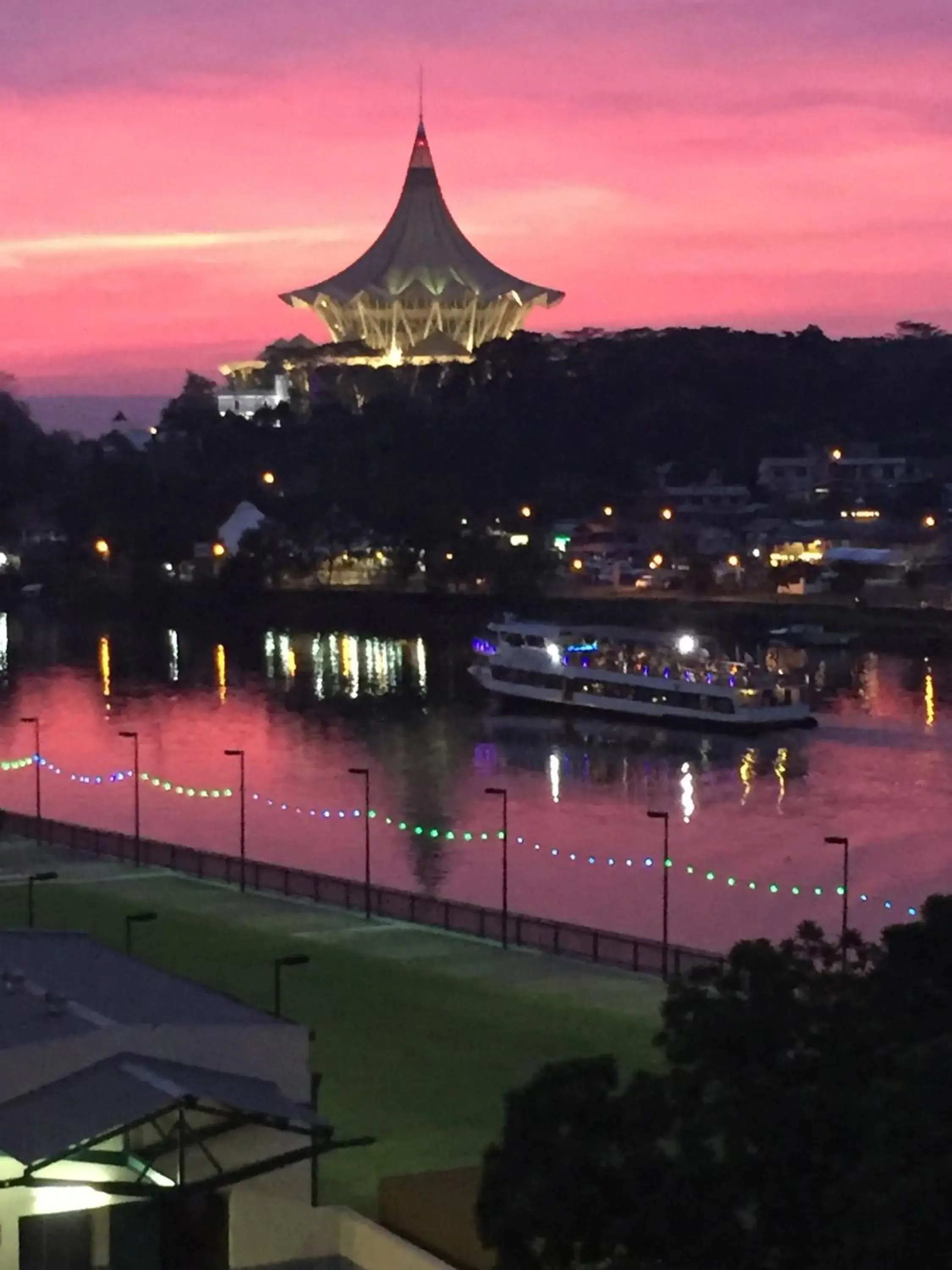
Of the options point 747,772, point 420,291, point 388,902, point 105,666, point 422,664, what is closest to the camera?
point 388,902

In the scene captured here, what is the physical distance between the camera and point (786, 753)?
17.7m

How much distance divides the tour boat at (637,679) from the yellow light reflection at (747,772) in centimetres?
137

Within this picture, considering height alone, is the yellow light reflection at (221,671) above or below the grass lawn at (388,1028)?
below

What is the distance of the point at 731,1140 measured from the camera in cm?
414

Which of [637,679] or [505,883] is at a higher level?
[505,883]

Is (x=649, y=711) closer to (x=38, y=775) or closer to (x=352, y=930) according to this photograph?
(x=38, y=775)

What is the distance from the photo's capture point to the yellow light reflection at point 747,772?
1561 cm

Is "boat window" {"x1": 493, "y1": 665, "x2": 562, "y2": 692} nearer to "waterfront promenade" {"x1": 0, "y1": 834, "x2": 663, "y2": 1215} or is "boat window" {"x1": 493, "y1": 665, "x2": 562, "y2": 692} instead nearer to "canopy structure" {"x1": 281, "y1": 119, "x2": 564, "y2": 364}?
"waterfront promenade" {"x1": 0, "y1": 834, "x2": 663, "y2": 1215}

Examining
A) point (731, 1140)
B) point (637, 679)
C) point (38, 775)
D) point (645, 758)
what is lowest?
point (645, 758)

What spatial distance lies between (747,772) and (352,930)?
25.2 feet

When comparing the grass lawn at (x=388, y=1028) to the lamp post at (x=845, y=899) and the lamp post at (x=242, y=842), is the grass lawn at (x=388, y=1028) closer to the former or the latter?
the lamp post at (x=242, y=842)

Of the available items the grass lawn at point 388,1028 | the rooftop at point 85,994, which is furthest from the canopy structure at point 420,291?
the rooftop at point 85,994

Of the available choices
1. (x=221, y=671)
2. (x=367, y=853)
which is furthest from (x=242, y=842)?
(x=221, y=671)

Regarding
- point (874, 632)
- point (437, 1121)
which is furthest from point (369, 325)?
point (437, 1121)
